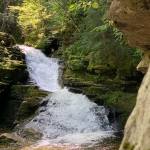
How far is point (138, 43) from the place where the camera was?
8.09 m

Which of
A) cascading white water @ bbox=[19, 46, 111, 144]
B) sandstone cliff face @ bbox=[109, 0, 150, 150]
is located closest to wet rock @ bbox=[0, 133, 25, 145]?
cascading white water @ bbox=[19, 46, 111, 144]

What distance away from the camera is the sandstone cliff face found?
3.62m

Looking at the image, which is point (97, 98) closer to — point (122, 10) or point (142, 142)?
point (122, 10)

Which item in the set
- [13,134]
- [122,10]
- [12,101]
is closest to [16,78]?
[12,101]

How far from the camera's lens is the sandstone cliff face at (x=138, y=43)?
3.62 m

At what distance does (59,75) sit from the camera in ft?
73.3

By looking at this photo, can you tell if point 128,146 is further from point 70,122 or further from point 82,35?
point 82,35

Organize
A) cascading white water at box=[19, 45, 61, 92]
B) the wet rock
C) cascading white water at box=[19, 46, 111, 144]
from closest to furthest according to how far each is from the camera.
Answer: the wet rock → cascading white water at box=[19, 46, 111, 144] → cascading white water at box=[19, 45, 61, 92]

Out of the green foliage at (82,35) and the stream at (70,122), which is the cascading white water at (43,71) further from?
the stream at (70,122)

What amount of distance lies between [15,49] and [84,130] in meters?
8.17

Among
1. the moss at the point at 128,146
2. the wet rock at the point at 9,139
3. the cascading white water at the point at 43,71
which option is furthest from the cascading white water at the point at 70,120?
the moss at the point at 128,146

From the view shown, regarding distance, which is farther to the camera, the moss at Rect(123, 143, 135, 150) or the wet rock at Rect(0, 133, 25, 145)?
the wet rock at Rect(0, 133, 25, 145)

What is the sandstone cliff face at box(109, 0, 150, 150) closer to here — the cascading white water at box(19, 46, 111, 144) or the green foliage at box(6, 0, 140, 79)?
the green foliage at box(6, 0, 140, 79)

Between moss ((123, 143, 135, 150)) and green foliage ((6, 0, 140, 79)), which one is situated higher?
moss ((123, 143, 135, 150))
